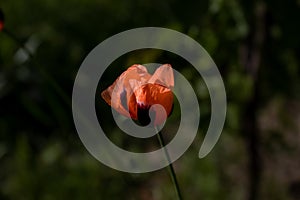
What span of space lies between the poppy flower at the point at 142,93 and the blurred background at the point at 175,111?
0.54 ft

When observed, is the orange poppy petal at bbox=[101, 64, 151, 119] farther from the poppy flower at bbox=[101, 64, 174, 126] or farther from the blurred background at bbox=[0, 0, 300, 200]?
the blurred background at bbox=[0, 0, 300, 200]

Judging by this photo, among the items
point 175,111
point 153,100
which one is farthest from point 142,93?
point 175,111

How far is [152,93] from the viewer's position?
65cm

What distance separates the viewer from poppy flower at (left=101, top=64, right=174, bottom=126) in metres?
0.64

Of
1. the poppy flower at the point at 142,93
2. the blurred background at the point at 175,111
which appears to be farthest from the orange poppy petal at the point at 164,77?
the blurred background at the point at 175,111

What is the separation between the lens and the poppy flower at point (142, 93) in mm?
644

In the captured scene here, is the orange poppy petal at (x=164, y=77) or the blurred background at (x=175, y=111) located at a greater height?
the orange poppy petal at (x=164, y=77)

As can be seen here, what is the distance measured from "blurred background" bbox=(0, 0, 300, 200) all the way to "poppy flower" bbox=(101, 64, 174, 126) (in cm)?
17

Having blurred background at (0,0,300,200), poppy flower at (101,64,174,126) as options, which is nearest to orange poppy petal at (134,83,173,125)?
poppy flower at (101,64,174,126)

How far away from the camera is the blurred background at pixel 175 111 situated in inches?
42.9

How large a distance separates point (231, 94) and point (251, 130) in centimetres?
8

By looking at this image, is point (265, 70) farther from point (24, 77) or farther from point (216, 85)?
point (24, 77)

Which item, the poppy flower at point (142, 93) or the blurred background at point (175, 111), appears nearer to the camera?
the poppy flower at point (142, 93)

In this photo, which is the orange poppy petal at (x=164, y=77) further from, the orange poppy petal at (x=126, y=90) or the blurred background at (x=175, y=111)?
the blurred background at (x=175, y=111)
